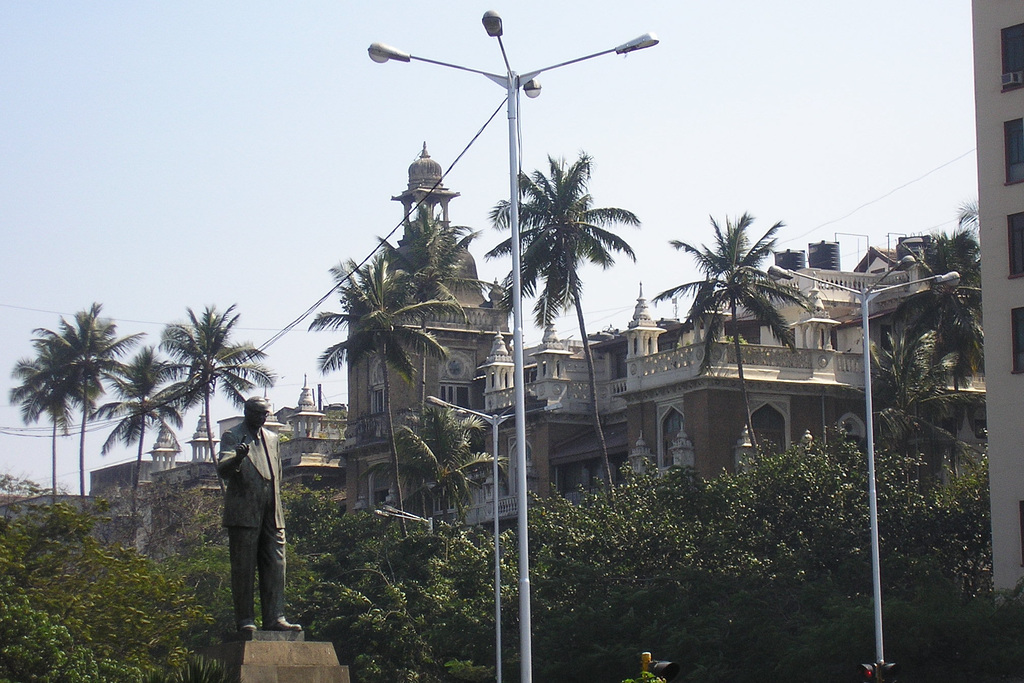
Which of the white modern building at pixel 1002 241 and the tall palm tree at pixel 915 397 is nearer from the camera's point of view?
the white modern building at pixel 1002 241

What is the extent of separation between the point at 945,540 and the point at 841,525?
294 centimetres

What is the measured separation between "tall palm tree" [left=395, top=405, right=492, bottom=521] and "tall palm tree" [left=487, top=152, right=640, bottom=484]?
19.9 ft

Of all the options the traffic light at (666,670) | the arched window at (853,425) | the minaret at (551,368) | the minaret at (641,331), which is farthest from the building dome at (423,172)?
the traffic light at (666,670)

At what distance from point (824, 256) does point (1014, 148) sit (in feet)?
116

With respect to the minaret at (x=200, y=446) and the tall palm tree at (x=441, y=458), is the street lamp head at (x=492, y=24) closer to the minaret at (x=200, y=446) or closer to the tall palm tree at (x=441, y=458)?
the tall palm tree at (x=441, y=458)

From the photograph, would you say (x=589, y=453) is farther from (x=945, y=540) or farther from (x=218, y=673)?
(x=218, y=673)

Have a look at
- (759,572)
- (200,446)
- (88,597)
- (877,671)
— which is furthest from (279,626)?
(200,446)

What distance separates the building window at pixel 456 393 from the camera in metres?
80.5

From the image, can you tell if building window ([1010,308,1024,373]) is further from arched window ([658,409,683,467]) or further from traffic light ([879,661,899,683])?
arched window ([658,409,683,467])

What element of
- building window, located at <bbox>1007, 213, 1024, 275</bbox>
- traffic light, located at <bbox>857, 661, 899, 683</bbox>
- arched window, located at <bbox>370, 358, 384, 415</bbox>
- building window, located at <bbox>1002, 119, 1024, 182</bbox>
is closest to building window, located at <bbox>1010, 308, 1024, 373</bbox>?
building window, located at <bbox>1007, 213, 1024, 275</bbox>

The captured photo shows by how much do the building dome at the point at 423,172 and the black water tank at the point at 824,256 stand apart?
1825 centimetres

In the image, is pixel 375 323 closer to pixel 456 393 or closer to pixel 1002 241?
pixel 456 393

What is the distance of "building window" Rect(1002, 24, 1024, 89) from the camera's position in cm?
4594

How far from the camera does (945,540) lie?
4716 cm
